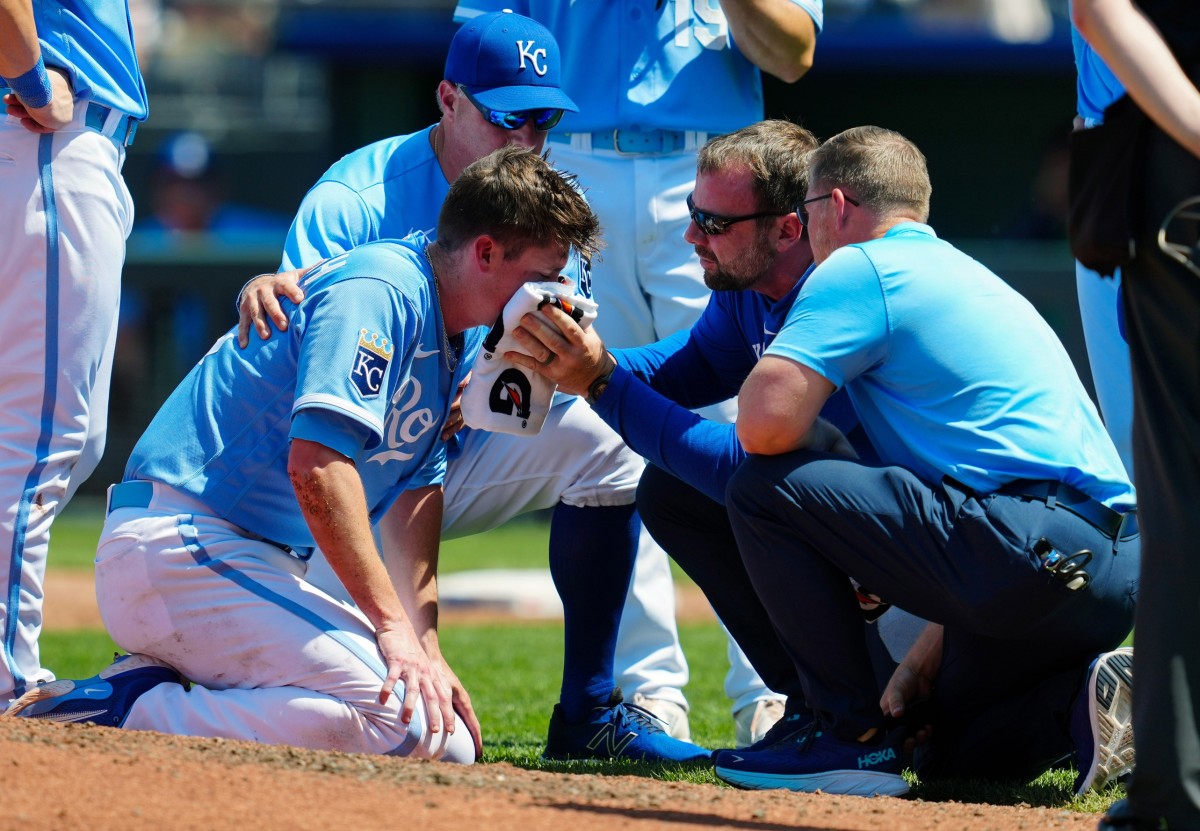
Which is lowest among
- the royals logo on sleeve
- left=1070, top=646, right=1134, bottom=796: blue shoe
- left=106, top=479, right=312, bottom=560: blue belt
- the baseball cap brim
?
left=1070, top=646, right=1134, bottom=796: blue shoe

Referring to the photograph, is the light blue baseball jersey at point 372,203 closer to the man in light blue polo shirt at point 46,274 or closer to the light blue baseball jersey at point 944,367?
the man in light blue polo shirt at point 46,274

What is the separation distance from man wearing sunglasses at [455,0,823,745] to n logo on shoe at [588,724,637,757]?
65 centimetres

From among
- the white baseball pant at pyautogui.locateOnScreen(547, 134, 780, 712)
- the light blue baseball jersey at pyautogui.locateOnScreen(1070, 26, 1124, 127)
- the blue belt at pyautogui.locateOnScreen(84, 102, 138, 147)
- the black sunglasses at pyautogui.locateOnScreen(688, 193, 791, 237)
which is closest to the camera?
the light blue baseball jersey at pyautogui.locateOnScreen(1070, 26, 1124, 127)

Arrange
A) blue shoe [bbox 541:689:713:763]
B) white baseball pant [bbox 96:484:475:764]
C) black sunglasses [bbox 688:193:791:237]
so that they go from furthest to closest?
black sunglasses [bbox 688:193:791:237] < blue shoe [bbox 541:689:713:763] < white baseball pant [bbox 96:484:475:764]

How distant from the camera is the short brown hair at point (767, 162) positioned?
416 centimetres

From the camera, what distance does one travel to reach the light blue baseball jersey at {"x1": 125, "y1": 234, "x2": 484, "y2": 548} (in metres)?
→ 3.45

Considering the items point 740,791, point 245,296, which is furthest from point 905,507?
point 245,296

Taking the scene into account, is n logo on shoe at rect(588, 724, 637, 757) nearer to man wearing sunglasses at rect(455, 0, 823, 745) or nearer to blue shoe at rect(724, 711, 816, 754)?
blue shoe at rect(724, 711, 816, 754)

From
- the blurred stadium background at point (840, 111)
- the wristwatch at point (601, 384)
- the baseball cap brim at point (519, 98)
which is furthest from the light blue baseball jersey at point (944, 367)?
the blurred stadium background at point (840, 111)

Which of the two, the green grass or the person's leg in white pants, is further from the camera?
the person's leg in white pants

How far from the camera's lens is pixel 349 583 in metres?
3.45

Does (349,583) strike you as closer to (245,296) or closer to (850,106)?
(245,296)

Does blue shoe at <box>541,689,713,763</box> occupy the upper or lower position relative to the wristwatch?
lower

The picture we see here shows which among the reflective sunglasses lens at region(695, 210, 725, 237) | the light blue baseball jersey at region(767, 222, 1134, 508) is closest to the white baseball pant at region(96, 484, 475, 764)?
the light blue baseball jersey at region(767, 222, 1134, 508)
